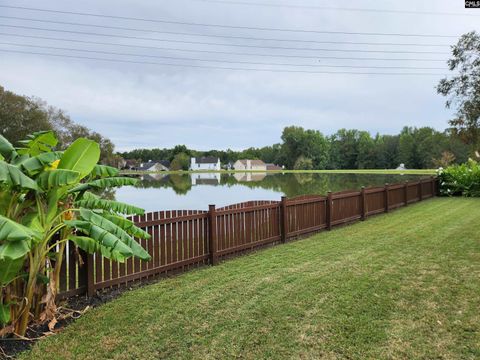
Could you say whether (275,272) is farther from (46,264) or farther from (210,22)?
(210,22)

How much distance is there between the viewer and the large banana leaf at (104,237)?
11.7 feet

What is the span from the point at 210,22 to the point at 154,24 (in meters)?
2.33

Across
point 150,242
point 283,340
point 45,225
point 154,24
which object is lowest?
point 283,340

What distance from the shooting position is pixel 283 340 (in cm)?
349

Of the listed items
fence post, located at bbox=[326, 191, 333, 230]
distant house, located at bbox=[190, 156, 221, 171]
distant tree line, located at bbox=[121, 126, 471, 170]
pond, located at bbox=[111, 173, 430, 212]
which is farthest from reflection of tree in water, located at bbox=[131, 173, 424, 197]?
distant house, located at bbox=[190, 156, 221, 171]

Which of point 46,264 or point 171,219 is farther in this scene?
point 171,219

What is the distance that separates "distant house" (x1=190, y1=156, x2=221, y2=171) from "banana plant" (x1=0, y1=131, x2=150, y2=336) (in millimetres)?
117950

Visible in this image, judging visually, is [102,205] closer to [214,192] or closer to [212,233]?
[212,233]

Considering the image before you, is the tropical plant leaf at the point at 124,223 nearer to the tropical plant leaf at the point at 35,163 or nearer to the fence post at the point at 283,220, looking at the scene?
the tropical plant leaf at the point at 35,163

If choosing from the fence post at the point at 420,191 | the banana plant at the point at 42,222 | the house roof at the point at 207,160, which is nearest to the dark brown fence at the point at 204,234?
the banana plant at the point at 42,222

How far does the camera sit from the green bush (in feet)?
60.8

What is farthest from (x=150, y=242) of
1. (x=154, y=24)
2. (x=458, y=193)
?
(x=458, y=193)

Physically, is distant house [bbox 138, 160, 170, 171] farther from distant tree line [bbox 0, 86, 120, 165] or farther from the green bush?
the green bush

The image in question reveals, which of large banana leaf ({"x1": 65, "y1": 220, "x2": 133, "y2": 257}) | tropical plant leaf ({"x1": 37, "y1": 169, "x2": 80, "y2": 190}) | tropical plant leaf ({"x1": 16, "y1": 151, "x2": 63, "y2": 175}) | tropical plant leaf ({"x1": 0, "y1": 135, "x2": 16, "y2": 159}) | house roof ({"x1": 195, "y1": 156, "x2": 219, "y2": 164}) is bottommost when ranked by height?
large banana leaf ({"x1": 65, "y1": 220, "x2": 133, "y2": 257})
